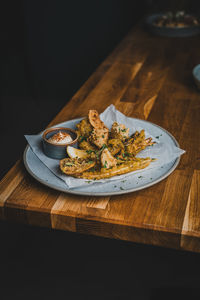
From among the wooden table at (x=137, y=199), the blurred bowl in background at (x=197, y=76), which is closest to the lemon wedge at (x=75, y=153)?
the wooden table at (x=137, y=199)

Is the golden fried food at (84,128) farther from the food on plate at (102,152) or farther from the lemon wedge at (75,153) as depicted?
the lemon wedge at (75,153)

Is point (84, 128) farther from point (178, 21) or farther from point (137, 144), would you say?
point (178, 21)

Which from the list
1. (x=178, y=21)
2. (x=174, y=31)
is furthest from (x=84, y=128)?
(x=178, y=21)

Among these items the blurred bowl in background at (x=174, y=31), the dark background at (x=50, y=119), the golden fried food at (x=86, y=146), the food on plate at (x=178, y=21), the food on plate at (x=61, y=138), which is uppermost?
the food on plate at (x=61, y=138)

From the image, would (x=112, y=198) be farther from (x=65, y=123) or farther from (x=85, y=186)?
(x=65, y=123)

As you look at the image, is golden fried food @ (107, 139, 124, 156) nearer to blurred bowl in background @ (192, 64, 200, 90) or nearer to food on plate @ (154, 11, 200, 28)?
blurred bowl in background @ (192, 64, 200, 90)

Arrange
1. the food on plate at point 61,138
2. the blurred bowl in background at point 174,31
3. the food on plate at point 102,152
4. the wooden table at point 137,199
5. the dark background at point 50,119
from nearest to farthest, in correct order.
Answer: the wooden table at point 137,199 < the food on plate at point 102,152 < the food on plate at point 61,138 < the dark background at point 50,119 < the blurred bowl in background at point 174,31

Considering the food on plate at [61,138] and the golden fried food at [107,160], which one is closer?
the golden fried food at [107,160]

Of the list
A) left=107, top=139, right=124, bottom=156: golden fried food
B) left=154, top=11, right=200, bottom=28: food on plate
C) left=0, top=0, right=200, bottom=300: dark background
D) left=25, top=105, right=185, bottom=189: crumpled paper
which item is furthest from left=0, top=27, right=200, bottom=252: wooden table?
left=154, top=11, right=200, bottom=28: food on plate
